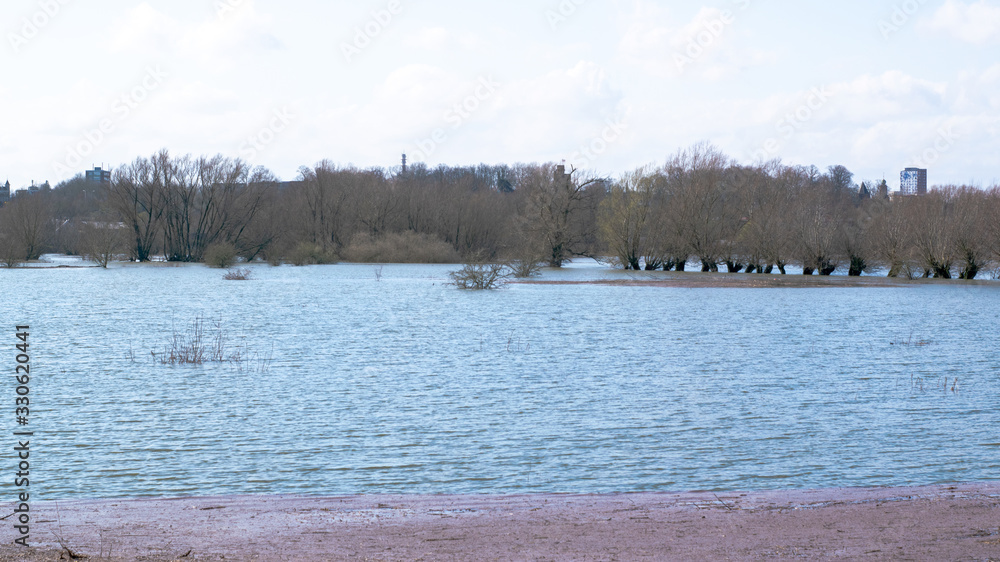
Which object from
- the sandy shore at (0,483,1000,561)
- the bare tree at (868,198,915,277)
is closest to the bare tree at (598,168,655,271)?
the bare tree at (868,198,915,277)

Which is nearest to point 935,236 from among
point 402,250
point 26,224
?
point 402,250

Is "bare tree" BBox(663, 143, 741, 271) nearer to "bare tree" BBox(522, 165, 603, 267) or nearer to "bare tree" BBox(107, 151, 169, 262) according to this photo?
"bare tree" BBox(522, 165, 603, 267)

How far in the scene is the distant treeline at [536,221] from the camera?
6719 centimetres

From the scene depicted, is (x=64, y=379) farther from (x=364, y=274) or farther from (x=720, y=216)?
(x=720, y=216)

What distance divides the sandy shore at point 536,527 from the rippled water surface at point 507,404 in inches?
35.2

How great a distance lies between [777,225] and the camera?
69.9 meters

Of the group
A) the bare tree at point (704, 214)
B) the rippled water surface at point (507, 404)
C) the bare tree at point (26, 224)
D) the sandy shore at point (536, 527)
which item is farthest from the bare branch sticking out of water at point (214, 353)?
the bare tree at point (26, 224)

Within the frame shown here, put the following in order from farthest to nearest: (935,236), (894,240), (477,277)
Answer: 1. (894,240)
2. (935,236)
3. (477,277)

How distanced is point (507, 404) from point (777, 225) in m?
58.6

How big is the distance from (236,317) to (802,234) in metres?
50.6

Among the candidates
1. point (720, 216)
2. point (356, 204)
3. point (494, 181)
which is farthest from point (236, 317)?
point (494, 181)

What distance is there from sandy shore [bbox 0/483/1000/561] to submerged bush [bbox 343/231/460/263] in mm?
84337

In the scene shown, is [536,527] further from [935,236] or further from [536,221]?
[536,221]

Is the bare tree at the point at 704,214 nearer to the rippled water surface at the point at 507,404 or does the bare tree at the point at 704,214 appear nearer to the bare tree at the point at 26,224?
the rippled water surface at the point at 507,404
